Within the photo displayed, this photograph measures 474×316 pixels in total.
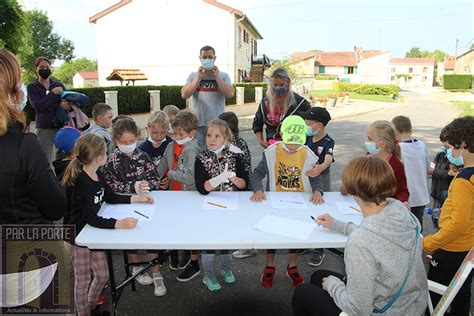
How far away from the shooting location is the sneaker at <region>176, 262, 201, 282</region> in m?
3.35

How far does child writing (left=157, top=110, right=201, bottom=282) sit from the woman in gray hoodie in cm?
173

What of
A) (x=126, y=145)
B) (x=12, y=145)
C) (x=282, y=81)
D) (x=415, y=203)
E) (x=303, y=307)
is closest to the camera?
(x=12, y=145)

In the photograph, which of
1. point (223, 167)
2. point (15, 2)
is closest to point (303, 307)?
point (223, 167)

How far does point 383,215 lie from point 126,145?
2.11 meters

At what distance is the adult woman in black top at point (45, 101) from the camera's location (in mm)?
4734

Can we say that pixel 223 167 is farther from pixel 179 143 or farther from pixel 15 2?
pixel 15 2

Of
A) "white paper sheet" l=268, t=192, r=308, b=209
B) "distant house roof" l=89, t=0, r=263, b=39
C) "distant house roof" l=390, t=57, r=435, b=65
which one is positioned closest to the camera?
"white paper sheet" l=268, t=192, r=308, b=209

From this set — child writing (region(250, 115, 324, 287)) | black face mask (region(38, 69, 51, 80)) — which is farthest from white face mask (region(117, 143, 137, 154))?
black face mask (region(38, 69, 51, 80))

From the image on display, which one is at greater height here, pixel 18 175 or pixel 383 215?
pixel 18 175

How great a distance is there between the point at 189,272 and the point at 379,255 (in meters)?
2.14

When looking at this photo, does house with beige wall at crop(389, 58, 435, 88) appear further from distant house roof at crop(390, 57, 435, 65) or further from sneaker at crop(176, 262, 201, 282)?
sneaker at crop(176, 262, 201, 282)

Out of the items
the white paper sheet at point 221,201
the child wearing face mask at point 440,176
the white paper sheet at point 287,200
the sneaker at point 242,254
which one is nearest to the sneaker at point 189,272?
the sneaker at point 242,254

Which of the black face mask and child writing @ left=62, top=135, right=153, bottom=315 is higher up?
the black face mask

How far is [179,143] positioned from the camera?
353 centimetres
